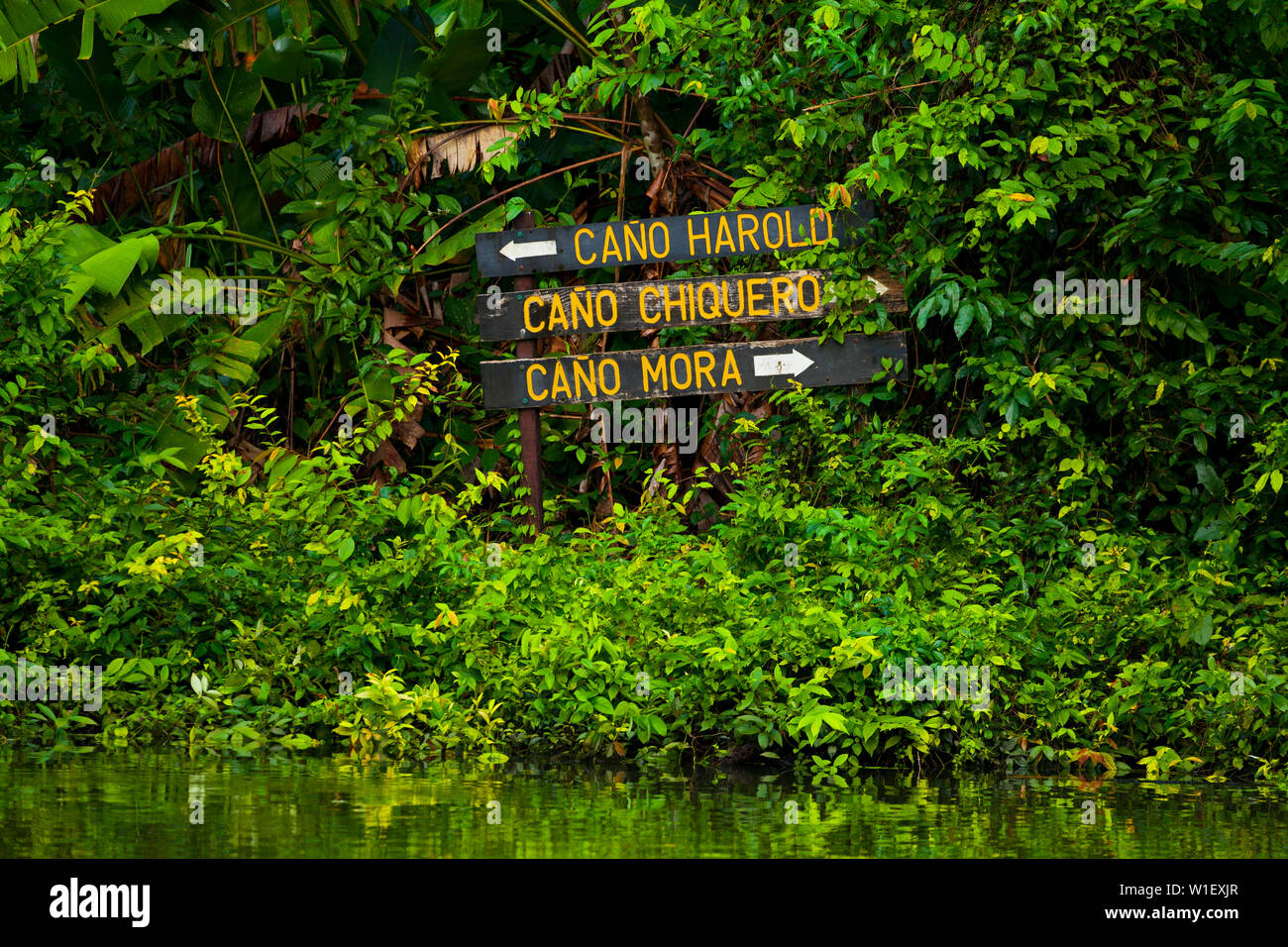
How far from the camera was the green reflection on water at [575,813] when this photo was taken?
4.15 m

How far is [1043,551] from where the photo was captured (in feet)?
22.7

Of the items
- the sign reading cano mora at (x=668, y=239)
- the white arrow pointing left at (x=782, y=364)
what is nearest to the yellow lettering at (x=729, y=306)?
the sign reading cano mora at (x=668, y=239)

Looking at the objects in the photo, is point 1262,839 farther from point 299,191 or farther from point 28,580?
point 299,191

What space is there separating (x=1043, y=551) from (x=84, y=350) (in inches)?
214

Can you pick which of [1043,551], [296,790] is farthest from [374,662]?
[1043,551]

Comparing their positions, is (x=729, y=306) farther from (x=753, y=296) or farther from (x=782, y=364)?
(x=782, y=364)

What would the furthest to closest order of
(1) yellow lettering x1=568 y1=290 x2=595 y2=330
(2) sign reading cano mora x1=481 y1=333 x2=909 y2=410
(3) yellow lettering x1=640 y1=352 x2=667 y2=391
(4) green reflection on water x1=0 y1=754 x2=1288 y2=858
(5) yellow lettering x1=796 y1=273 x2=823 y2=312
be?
(1) yellow lettering x1=568 y1=290 x2=595 y2=330 → (3) yellow lettering x1=640 y1=352 x2=667 y2=391 → (5) yellow lettering x1=796 y1=273 x2=823 y2=312 → (2) sign reading cano mora x1=481 y1=333 x2=909 y2=410 → (4) green reflection on water x1=0 y1=754 x2=1288 y2=858

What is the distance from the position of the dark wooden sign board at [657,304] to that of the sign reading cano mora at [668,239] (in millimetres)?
144

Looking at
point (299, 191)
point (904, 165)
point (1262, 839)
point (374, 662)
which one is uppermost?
point (299, 191)

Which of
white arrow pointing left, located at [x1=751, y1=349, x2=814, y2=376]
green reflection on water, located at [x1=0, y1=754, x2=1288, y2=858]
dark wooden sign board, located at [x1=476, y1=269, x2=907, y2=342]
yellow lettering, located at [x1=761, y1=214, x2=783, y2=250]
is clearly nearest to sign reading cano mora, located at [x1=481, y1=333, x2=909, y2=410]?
white arrow pointing left, located at [x1=751, y1=349, x2=814, y2=376]

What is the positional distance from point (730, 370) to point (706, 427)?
0.99 metres

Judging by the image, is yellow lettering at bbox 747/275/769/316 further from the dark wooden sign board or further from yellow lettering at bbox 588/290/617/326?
yellow lettering at bbox 588/290/617/326

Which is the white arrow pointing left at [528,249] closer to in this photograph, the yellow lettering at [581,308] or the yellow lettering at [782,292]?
the yellow lettering at [581,308]

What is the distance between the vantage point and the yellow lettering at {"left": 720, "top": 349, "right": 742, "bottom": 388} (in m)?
7.71
